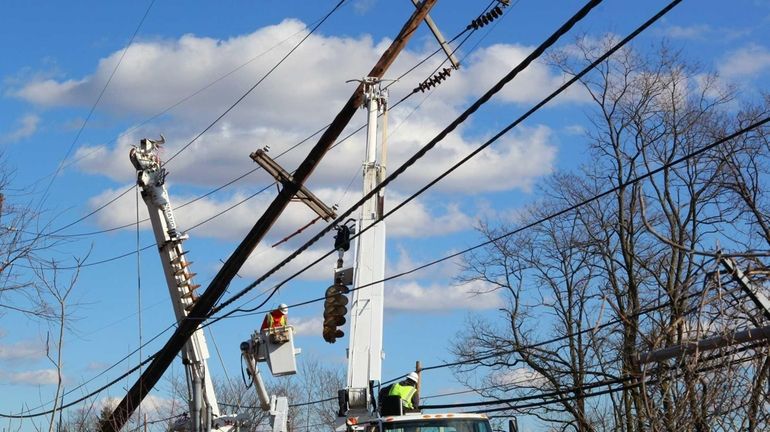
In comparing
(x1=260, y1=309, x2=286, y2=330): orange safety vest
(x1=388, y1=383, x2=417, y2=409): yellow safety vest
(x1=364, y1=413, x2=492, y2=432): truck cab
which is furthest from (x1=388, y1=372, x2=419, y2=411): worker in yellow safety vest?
(x1=260, y1=309, x2=286, y2=330): orange safety vest

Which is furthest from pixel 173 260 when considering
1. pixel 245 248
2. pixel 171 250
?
pixel 245 248

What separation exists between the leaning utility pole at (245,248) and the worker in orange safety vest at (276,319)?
1.49 m

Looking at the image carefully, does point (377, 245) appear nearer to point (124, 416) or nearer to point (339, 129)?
point (339, 129)

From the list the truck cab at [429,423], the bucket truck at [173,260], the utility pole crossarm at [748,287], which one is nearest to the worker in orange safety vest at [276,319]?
the bucket truck at [173,260]

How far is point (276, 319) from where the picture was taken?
65.5ft

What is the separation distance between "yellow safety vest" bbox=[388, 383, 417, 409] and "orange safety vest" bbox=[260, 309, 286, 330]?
4.67m

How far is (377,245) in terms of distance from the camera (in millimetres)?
19438

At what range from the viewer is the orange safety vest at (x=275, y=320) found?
19.9 m

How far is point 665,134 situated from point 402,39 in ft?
52.3

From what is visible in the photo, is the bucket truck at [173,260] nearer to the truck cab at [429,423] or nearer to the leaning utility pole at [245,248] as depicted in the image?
the leaning utility pole at [245,248]

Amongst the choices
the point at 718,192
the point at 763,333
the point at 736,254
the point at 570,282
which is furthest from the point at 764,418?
the point at 570,282

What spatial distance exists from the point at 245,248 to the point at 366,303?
3.34 metres

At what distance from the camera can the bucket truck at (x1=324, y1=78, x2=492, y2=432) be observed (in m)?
17.5

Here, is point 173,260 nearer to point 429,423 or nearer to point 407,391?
point 407,391
